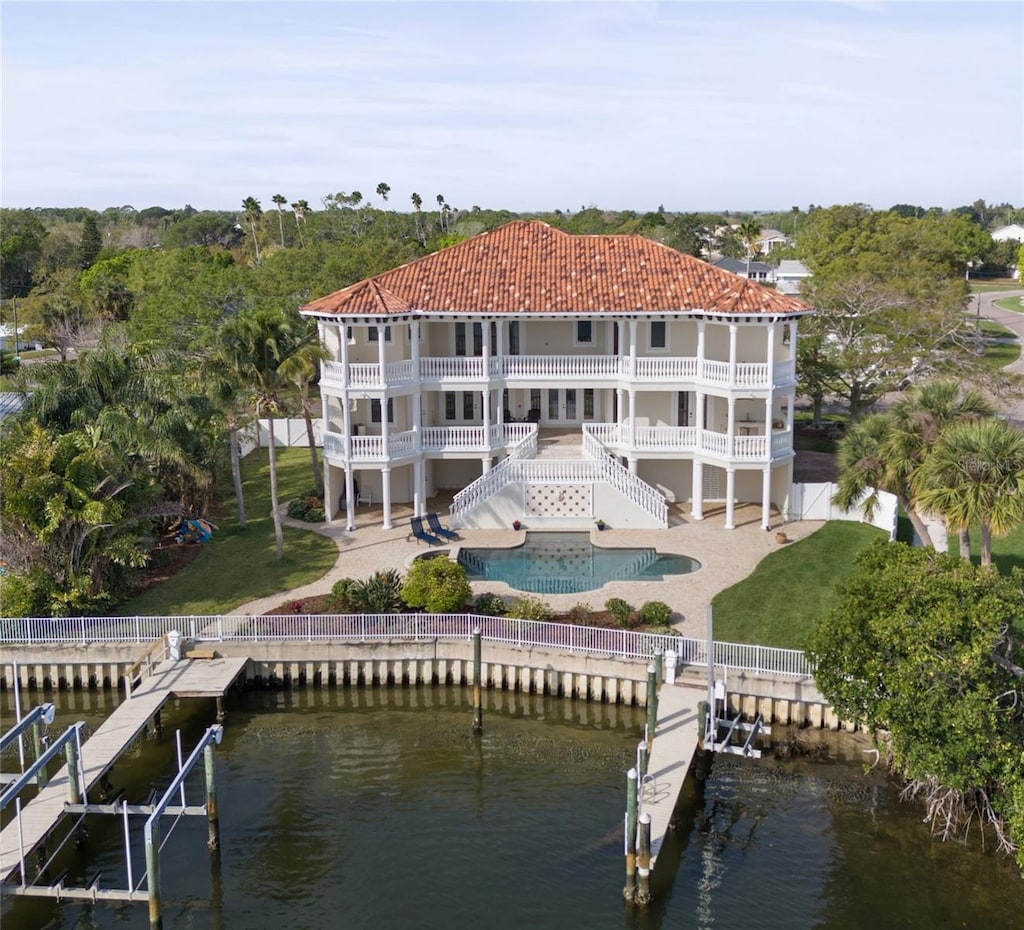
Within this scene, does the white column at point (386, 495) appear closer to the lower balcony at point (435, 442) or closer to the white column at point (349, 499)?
the lower balcony at point (435, 442)

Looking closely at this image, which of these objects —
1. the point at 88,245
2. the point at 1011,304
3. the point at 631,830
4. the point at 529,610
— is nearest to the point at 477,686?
the point at 529,610

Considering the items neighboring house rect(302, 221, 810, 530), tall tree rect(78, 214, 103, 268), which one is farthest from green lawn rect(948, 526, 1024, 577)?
tall tree rect(78, 214, 103, 268)

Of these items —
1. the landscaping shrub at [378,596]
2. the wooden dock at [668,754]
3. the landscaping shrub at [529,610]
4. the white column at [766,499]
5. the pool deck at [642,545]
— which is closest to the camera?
the wooden dock at [668,754]

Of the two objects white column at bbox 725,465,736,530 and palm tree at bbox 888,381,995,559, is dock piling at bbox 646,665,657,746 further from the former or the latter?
white column at bbox 725,465,736,530

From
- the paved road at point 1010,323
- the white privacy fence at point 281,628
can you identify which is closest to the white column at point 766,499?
the paved road at point 1010,323

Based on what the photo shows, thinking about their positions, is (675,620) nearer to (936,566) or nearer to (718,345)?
(936,566)

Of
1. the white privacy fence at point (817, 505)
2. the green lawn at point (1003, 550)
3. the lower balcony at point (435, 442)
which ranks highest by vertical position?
the lower balcony at point (435, 442)
